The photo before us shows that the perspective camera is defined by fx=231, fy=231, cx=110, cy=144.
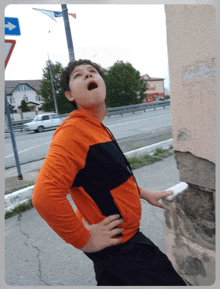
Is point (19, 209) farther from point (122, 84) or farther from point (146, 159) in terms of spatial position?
A: point (146, 159)

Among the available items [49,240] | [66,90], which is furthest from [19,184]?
[66,90]

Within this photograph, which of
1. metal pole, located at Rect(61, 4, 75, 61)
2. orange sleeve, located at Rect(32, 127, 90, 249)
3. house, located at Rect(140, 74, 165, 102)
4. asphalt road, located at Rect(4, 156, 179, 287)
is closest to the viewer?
orange sleeve, located at Rect(32, 127, 90, 249)

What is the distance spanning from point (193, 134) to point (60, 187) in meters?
0.80

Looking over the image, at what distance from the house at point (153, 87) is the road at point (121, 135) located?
417cm

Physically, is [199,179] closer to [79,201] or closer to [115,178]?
[115,178]

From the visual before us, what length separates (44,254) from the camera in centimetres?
229

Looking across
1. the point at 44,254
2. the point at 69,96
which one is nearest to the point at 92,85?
the point at 69,96

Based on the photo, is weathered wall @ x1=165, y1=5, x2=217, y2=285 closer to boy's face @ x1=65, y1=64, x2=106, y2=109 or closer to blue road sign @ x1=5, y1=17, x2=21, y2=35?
boy's face @ x1=65, y1=64, x2=106, y2=109

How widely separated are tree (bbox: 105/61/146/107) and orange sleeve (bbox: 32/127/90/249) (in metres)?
0.37

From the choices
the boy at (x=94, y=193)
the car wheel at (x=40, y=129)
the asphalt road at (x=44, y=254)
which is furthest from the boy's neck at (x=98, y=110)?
the car wheel at (x=40, y=129)

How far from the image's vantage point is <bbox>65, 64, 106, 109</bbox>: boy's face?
0.98 meters

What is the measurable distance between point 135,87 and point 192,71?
547 millimetres

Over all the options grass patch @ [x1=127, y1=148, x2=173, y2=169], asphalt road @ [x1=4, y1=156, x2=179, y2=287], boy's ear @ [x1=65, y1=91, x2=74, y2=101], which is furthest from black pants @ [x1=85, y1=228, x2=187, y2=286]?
grass patch @ [x1=127, y1=148, x2=173, y2=169]

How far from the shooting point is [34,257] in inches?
88.7
